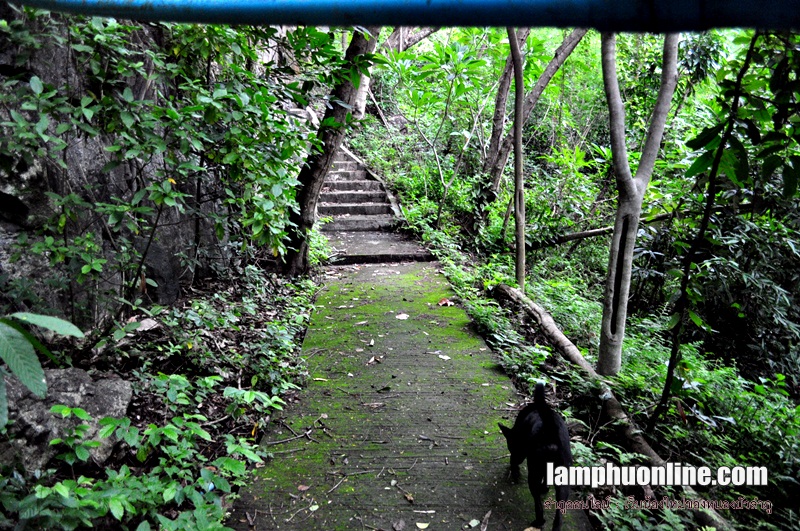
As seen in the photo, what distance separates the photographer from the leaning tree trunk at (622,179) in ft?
11.1

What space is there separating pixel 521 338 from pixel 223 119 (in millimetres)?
3079

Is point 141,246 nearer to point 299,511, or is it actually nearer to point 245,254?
point 245,254

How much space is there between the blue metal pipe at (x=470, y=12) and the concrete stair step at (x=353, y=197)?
9.41m

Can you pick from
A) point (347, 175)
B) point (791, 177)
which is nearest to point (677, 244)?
point (791, 177)

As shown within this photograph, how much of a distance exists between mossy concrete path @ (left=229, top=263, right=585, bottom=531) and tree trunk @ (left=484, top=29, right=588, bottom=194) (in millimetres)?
3956

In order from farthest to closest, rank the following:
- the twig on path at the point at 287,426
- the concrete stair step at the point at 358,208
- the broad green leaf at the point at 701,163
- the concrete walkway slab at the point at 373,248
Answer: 1. the concrete stair step at the point at 358,208
2. the concrete walkway slab at the point at 373,248
3. the twig on path at the point at 287,426
4. the broad green leaf at the point at 701,163

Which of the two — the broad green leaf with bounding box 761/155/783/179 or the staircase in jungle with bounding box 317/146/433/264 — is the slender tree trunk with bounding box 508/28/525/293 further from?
the broad green leaf with bounding box 761/155/783/179

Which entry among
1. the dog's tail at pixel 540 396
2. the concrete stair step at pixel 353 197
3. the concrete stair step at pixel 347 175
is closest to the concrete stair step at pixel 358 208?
the concrete stair step at pixel 353 197

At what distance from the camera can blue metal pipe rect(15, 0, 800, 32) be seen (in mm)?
333

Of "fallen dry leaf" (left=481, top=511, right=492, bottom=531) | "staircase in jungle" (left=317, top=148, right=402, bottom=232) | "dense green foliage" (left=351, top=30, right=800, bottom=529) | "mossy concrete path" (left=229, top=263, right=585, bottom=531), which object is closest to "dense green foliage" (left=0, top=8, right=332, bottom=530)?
"mossy concrete path" (left=229, top=263, right=585, bottom=531)

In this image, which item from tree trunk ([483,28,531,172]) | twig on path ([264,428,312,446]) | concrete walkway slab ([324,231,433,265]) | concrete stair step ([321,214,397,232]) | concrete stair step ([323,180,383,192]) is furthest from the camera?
concrete stair step ([323,180,383,192])

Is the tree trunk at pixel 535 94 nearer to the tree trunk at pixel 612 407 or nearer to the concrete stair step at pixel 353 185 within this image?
the concrete stair step at pixel 353 185

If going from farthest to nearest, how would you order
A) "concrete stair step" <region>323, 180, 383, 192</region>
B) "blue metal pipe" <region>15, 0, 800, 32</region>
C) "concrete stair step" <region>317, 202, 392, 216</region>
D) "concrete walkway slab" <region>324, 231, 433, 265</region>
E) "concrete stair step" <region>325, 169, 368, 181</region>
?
"concrete stair step" <region>325, 169, 368, 181</region> < "concrete stair step" <region>323, 180, 383, 192</region> < "concrete stair step" <region>317, 202, 392, 216</region> < "concrete walkway slab" <region>324, 231, 433, 265</region> < "blue metal pipe" <region>15, 0, 800, 32</region>

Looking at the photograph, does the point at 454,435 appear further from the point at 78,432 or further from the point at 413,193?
the point at 413,193
